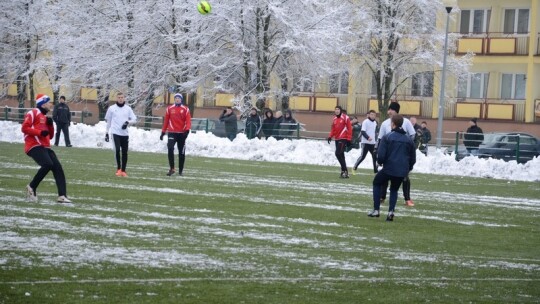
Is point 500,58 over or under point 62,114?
over

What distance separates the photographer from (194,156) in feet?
134

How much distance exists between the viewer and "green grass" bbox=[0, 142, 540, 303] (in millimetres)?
10523

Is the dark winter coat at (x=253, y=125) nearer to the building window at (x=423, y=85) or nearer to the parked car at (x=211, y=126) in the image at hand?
the parked car at (x=211, y=126)

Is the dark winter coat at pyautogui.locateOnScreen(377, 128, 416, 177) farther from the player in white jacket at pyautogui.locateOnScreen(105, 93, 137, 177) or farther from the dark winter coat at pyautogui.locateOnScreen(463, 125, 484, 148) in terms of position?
the dark winter coat at pyautogui.locateOnScreen(463, 125, 484, 148)

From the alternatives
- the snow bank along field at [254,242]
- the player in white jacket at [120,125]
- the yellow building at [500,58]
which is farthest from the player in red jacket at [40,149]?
the yellow building at [500,58]

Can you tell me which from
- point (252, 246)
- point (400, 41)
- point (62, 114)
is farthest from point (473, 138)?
point (252, 246)

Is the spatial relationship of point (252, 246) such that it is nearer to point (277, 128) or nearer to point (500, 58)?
point (277, 128)

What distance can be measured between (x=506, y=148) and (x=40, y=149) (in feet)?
84.8

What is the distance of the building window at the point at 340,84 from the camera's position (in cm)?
6193

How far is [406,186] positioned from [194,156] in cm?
1996

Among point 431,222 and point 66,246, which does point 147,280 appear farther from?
point 431,222

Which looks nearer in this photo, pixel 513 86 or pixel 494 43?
pixel 494 43

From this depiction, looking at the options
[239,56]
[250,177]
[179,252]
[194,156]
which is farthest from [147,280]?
[239,56]

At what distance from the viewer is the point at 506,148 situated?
134ft
